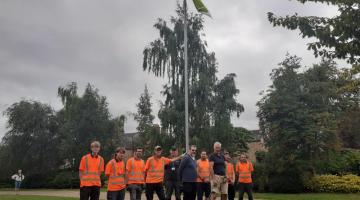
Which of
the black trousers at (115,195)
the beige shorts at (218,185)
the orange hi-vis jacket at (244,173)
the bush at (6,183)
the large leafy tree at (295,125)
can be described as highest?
the large leafy tree at (295,125)

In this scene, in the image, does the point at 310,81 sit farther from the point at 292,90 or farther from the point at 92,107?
the point at 92,107

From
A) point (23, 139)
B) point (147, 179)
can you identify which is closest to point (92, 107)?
point (23, 139)

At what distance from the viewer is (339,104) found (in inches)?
1460

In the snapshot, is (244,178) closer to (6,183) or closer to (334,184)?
(334,184)

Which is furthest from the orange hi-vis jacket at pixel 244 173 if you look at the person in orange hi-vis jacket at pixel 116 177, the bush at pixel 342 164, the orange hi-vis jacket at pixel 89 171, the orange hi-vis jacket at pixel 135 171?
the bush at pixel 342 164

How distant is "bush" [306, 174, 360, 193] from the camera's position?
1084 inches

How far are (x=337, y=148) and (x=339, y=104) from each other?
8.35m

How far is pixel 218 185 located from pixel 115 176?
326cm

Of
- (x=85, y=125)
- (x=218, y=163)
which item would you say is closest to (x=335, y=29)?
(x=218, y=163)

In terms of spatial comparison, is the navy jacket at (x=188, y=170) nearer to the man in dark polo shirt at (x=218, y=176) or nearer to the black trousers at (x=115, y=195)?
the man in dark polo shirt at (x=218, y=176)

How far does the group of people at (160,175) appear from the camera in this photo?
1197 centimetres

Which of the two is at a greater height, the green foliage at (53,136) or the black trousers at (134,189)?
the green foliage at (53,136)

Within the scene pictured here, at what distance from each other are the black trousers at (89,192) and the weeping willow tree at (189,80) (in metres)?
19.4

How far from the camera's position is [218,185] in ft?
47.9
